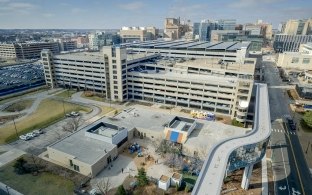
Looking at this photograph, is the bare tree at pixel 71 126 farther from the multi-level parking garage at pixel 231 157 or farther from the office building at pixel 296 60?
the office building at pixel 296 60

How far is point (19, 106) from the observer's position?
4099 inches

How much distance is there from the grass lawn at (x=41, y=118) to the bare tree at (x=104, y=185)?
4190 centimetres

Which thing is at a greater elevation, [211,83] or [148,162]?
[211,83]

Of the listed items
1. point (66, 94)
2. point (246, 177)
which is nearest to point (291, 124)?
point (246, 177)

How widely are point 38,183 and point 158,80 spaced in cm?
6610

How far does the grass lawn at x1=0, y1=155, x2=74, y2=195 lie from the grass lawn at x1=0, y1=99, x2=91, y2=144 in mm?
22193

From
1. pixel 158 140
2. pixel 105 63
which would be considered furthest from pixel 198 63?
pixel 158 140

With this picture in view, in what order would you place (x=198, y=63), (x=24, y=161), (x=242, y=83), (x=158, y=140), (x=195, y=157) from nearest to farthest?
(x=24, y=161)
(x=195, y=157)
(x=158, y=140)
(x=242, y=83)
(x=198, y=63)

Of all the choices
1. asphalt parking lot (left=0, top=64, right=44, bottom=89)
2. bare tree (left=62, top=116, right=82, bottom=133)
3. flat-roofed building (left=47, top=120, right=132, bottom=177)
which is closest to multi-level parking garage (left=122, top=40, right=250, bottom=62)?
asphalt parking lot (left=0, top=64, right=44, bottom=89)

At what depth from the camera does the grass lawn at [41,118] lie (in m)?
77.4

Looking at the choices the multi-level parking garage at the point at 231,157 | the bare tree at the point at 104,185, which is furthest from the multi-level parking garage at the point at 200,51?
the bare tree at the point at 104,185

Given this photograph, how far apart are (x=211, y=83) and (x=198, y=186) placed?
63618mm

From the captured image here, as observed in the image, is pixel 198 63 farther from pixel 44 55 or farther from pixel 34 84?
pixel 34 84

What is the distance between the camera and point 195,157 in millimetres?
63688
